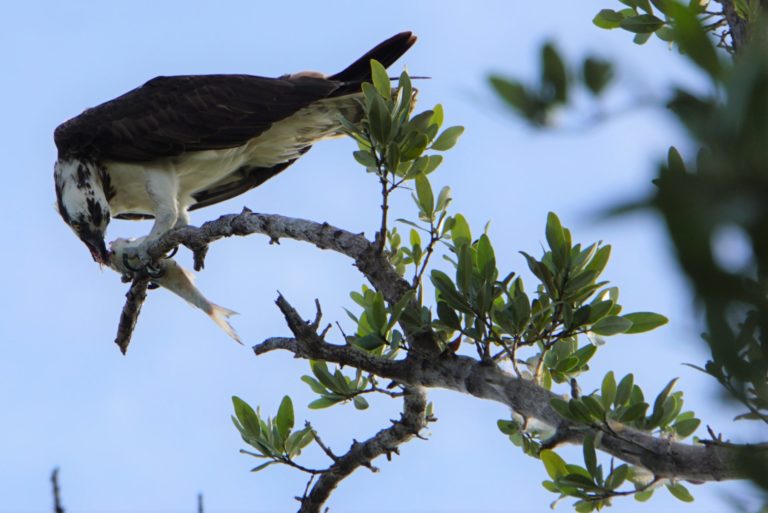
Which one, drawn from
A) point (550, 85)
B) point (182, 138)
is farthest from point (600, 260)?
point (182, 138)

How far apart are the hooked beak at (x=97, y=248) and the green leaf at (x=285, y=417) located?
2694 millimetres

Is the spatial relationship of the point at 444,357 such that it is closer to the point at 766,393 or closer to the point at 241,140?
the point at 766,393

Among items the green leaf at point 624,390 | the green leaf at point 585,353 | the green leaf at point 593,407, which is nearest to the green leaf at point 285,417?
the green leaf at point 585,353

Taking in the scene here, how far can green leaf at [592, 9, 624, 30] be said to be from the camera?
385 centimetres

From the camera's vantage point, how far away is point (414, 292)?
10.1 ft

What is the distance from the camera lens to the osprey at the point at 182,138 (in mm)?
6082

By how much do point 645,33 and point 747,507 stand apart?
334cm

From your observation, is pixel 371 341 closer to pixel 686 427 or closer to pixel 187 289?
pixel 686 427

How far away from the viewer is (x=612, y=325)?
3012 mm

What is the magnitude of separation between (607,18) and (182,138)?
10.5ft

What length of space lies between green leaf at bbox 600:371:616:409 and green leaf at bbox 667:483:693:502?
546mm

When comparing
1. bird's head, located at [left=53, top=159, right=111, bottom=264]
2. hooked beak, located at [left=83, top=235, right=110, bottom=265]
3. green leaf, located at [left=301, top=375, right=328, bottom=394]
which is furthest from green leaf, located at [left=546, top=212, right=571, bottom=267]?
bird's head, located at [left=53, top=159, right=111, bottom=264]

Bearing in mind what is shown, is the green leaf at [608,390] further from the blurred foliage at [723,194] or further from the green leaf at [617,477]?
the blurred foliage at [723,194]

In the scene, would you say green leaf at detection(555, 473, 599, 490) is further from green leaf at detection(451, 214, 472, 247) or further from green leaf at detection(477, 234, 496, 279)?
green leaf at detection(451, 214, 472, 247)
